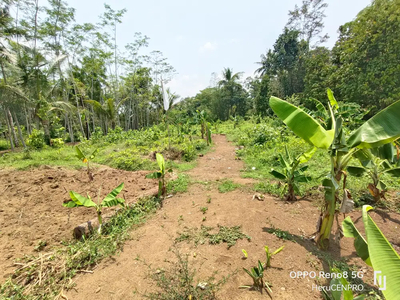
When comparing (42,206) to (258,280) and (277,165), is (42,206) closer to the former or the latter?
(258,280)

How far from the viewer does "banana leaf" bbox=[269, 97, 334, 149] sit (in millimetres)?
1915

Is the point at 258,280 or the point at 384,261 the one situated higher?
the point at 384,261

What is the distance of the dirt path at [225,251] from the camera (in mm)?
1899

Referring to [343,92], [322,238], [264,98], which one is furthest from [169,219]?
[264,98]

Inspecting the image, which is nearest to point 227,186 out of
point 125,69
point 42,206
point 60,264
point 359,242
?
point 359,242

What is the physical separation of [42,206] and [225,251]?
4.06 metres

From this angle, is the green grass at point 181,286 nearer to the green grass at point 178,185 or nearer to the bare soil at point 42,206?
the bare soil at point 42,206

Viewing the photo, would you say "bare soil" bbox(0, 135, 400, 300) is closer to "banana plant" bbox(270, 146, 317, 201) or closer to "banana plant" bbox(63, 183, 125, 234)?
"banana plant" bbox(270, 146, 317, 201)

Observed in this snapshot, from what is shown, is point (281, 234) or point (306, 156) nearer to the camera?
point (281, 234)

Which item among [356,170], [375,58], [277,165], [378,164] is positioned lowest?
[277,165]

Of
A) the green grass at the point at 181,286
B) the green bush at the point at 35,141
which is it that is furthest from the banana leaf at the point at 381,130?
the green bush at the point at 35,141

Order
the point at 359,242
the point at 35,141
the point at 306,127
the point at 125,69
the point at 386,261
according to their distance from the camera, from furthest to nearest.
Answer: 1. the point at 125,69
2. the point at 35,141
3. the point at 306,127
4. the point at 359,242
5. the point at 386,261

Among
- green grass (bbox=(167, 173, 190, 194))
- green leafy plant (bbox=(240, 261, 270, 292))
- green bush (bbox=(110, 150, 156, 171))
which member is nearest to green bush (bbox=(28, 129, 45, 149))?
green bush (bbox=(110, 150, 156, 171))

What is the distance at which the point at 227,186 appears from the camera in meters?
4.50
